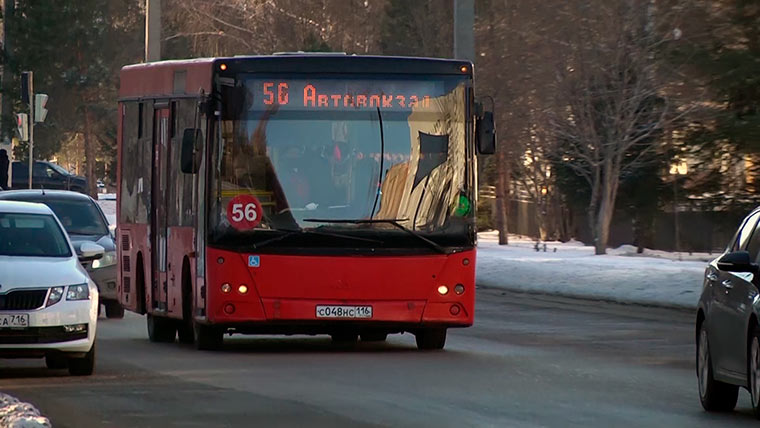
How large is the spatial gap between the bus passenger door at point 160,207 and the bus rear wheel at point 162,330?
Result: 0.21 meters

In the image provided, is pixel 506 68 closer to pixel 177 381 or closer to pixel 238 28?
pixel 238 28

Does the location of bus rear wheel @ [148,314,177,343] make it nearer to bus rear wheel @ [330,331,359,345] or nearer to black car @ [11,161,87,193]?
bus rear wheel @ [330,331,359,345]

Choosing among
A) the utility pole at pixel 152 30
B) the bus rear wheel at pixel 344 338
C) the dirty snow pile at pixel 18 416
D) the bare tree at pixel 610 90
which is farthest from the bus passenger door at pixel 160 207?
the utility pole at pixel 152 30

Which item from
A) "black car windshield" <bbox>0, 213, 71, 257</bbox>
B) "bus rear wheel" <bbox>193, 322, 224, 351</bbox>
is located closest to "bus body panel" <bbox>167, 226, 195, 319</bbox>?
"bus rear wheel" <bbox>193, 322, 224, 351</bbox>

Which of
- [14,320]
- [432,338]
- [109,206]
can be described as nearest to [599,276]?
[432,338]

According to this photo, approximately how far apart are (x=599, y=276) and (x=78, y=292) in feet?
57.7

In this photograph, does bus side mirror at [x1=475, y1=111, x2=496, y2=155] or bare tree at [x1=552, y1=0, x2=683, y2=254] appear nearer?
bus side mirror at [x1=475, y1=111, x2=496, y2=155]

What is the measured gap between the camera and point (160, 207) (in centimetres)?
2077

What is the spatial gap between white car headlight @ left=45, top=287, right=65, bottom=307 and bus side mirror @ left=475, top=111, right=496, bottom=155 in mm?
4711

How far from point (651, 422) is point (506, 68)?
1200 inches

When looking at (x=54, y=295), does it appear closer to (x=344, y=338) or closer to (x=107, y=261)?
(x=344, y=338)

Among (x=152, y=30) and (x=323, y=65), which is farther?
(x=152, y=30)

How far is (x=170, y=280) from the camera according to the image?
800 inches

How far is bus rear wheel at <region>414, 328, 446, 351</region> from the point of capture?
63.8 ft
